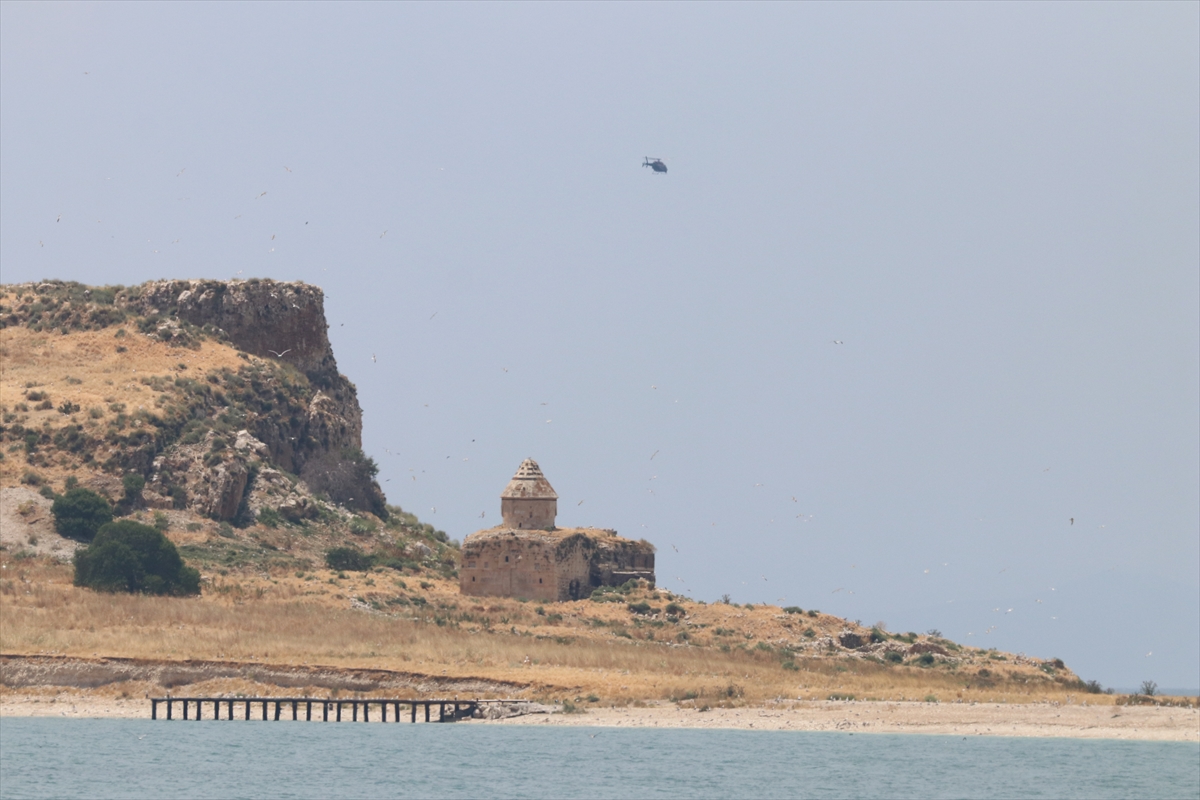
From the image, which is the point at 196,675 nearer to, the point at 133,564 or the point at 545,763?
the point at 133,564

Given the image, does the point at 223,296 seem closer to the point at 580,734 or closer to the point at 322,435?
the point at 322,435

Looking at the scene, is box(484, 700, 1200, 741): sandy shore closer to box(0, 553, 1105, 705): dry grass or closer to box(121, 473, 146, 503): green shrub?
box(0, 553, 1105, 705): dry grass

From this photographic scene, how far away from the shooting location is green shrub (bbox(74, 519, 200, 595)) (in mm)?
67500

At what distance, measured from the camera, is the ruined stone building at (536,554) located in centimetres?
7419

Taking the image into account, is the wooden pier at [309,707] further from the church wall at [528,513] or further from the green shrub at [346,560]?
the green shrub at [346,560]

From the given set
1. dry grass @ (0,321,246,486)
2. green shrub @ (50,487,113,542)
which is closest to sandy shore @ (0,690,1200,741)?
green shrub @ (50,487,113,542)

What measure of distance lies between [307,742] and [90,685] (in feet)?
31.6

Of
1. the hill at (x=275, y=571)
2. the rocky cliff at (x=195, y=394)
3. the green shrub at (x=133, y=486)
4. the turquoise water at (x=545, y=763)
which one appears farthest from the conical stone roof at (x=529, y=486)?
the turquoise water at (x=545, y=763)

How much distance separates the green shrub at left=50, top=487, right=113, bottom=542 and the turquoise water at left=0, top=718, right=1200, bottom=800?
23492 mm

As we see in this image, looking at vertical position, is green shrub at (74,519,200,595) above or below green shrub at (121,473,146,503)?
below

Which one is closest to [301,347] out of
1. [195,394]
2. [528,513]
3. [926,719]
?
[195,394]

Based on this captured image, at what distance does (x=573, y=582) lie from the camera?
75.6 meters

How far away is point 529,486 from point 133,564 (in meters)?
17.2

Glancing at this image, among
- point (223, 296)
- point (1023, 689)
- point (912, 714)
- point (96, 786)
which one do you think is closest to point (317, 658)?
point (96, 786)
